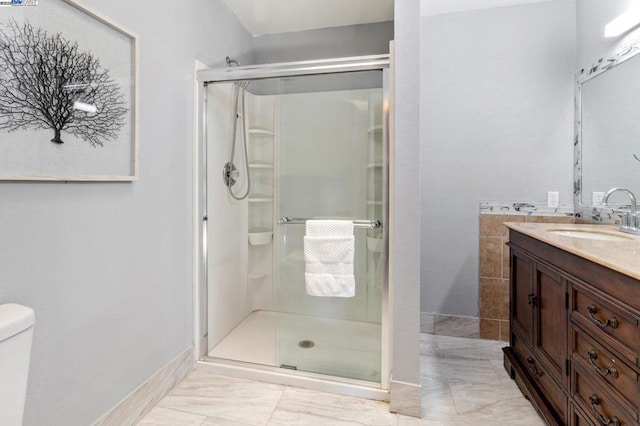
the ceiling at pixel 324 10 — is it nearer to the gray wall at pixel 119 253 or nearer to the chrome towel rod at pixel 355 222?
the gray wall at pixel 119 253

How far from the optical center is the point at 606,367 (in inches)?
42.1

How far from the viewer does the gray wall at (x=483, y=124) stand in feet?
7.38

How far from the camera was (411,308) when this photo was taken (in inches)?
62.3

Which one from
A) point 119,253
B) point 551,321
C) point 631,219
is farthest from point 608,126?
point 119,253

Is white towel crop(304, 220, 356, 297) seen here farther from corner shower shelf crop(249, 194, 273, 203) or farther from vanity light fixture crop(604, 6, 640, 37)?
vanity light fixture crop(604, 6, 640, 37)

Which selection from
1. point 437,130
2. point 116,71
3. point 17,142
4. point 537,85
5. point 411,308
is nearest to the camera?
point 17,142

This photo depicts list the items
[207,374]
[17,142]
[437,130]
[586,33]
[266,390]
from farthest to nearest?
[437,130], [586,33], [207,374], [266,390], [17,142]

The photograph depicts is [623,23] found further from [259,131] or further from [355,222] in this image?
[259,131]

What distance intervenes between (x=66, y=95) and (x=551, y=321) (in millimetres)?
2170

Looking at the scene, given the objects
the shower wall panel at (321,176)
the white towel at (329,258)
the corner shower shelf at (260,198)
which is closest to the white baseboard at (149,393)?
the shower wall panel at (321,176)

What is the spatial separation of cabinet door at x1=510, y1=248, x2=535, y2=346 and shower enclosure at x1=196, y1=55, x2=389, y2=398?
733mm

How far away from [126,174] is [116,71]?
43 cm

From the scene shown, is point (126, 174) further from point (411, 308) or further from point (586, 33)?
point (586, 33)

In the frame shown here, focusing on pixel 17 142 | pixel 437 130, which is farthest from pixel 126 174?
pixel 437 130
